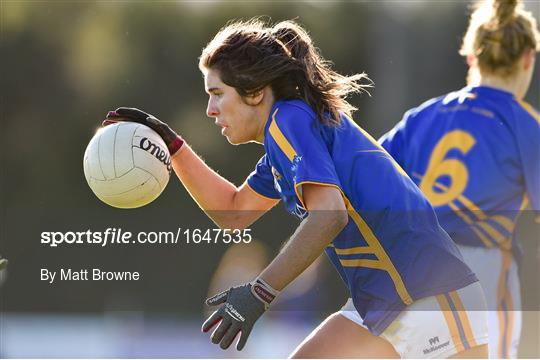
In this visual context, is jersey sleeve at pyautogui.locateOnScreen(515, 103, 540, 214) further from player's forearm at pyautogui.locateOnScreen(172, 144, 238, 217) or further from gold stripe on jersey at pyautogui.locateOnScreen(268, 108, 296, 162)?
gold stripe on jersey at pyautogui.locateOnScreen(268, 108, 296, 162)

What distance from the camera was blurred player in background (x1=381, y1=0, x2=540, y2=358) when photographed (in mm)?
5285

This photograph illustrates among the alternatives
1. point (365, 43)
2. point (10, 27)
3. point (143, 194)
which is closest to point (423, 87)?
point (365, 43)

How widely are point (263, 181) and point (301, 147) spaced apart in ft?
3.27

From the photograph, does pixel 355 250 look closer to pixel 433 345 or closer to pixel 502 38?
pixel 433 345

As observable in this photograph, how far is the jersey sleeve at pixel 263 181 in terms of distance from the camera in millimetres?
4488

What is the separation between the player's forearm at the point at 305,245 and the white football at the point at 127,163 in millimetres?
1115

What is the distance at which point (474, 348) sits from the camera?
3.77m

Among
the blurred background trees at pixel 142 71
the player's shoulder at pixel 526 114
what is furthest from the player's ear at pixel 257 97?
the blurred background trees at pixel 142 71

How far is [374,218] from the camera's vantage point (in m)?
3.68

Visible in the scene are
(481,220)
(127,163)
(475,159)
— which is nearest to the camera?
(127,163)

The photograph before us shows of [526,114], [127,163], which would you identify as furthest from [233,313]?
[526,114]

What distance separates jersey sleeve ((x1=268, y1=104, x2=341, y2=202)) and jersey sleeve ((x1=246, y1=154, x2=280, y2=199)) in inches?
32.0

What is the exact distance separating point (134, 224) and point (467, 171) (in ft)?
18.9

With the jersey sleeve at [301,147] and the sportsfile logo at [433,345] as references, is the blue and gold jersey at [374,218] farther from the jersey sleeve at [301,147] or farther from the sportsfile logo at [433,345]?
the sportsfile logo at [433,345]
